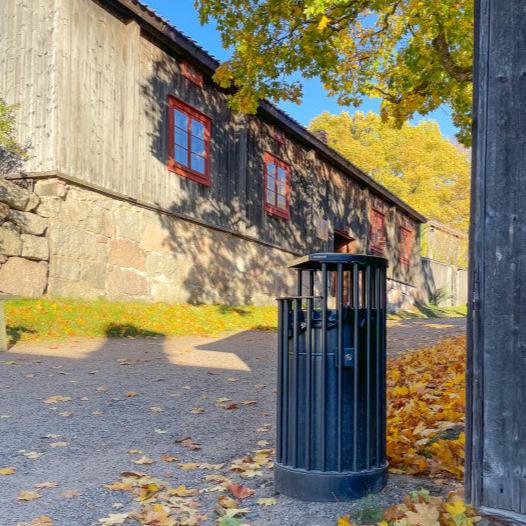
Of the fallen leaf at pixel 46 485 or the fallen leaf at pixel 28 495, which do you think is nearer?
the fallen leaf at pixel 28 495

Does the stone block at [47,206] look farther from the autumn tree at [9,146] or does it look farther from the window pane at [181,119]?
the window pane at [181,119]

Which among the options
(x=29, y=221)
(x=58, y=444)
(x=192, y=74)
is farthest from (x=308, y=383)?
(x=192, y=74)

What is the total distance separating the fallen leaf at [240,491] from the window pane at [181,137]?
1134 cm

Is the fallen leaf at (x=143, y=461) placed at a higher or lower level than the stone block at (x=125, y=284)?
lower

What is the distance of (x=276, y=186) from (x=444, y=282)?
18.5 m

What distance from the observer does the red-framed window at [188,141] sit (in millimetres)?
13961

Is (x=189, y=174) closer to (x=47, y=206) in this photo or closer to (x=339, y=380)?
(x=47, y=206)

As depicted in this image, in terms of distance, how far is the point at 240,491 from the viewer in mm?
3531

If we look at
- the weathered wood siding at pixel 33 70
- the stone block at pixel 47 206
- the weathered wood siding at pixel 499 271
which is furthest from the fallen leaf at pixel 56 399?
the weathered wood siding at pixel 33 70

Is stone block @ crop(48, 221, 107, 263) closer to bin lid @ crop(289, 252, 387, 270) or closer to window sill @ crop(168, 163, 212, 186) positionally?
window sill @ crop(168, 163, 212, 186)

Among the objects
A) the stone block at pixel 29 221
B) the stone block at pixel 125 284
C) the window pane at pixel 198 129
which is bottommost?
the stone block at pixel 125 284

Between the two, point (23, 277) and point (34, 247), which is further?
point (34, 247)

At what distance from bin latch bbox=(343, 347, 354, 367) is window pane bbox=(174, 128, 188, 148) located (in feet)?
37.6

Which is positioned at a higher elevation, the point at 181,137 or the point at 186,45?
the point at 186,45
